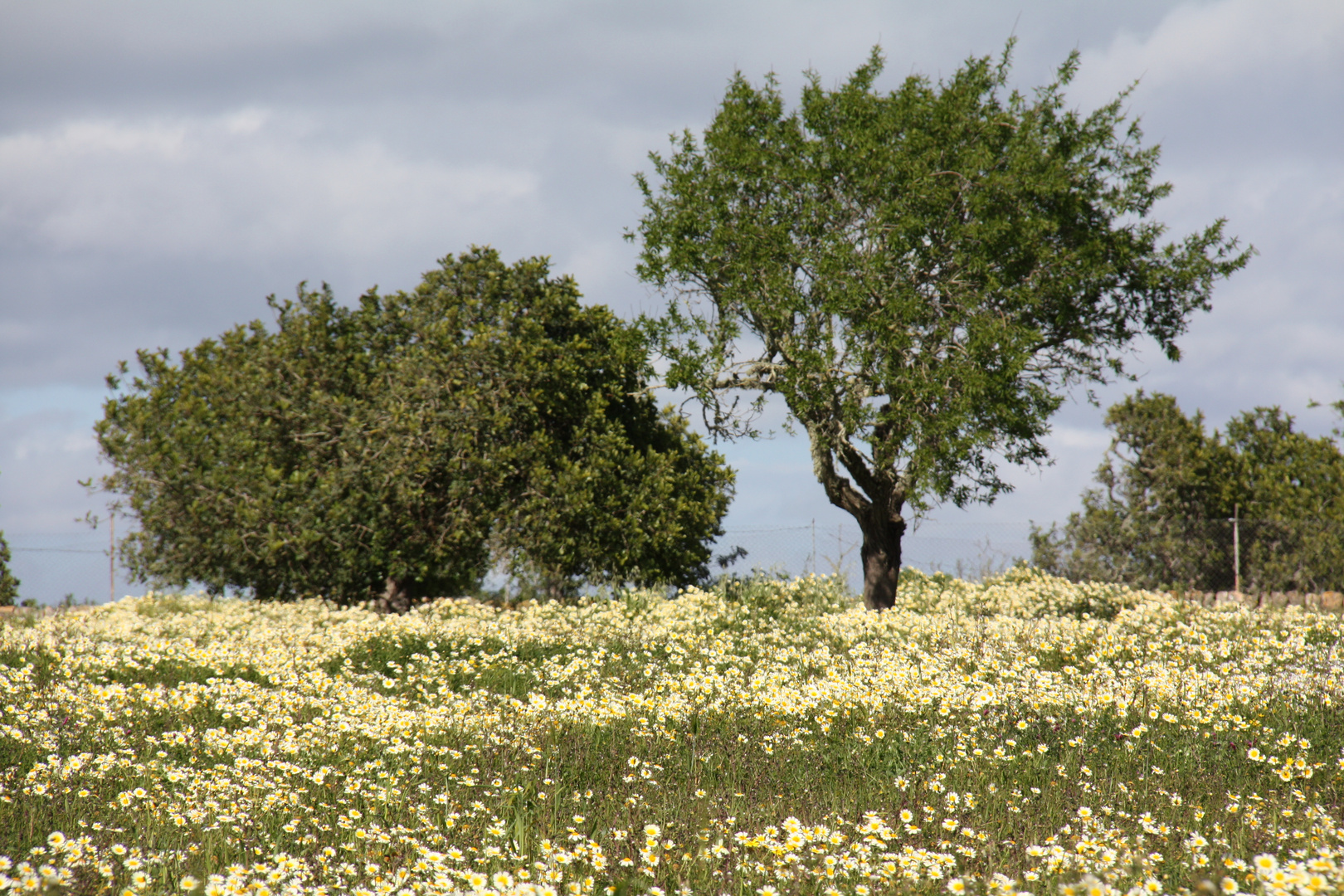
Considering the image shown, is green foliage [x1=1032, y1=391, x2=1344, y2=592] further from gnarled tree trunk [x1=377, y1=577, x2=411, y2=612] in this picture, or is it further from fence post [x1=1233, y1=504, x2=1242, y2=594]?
gnarled tree trunk [x1=377, y1=577, x2=411, y2=612]

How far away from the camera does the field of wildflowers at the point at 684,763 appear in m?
4.70

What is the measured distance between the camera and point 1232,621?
37.6 feet

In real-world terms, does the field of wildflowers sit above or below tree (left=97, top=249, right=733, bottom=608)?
below

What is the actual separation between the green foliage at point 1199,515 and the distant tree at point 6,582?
23.3 meters

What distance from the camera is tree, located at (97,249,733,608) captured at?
16.5 m

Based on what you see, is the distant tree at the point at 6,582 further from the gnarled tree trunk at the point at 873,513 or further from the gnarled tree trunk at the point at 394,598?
the gnarled tree trunk at the point at 873,513

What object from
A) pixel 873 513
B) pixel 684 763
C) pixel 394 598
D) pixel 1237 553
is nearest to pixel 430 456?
pixel 394 598

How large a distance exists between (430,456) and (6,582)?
460 inches

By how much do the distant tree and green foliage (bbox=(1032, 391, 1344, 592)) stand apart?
2329 centimetres

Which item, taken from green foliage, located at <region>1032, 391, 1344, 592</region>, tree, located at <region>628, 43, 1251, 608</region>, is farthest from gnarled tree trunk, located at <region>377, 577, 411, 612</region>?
green foliage, located at <region>1032, 391, 1344, 592</region>

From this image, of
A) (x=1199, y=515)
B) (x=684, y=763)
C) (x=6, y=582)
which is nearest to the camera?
(x=684, y=763)

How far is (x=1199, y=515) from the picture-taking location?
24.9 metres

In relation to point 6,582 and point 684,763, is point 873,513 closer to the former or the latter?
point 684,763

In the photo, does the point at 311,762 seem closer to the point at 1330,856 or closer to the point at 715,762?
the point at 715,762
